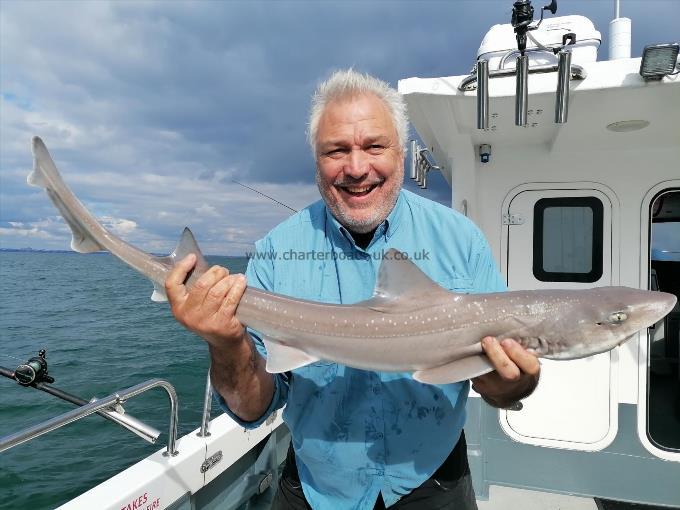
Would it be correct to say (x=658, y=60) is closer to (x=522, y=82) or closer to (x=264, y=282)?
(x=522, y=82)

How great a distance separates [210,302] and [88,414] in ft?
4.46

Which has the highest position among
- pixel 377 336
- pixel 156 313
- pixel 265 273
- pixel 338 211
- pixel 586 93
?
pixel 586 93

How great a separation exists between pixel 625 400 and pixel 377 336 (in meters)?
4.07

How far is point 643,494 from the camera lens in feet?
15.8

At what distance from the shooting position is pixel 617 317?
204cm

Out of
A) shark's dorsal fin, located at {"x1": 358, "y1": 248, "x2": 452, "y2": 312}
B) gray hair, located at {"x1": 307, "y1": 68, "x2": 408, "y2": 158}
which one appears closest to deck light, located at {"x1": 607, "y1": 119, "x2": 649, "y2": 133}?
gray hair, located at {"x1": 307, "y1": 68, "x2": 408, "y2": 158}

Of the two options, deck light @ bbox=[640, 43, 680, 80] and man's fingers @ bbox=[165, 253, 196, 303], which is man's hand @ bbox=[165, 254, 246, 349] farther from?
deck light @ bbox=[640, 43, 680, 80]

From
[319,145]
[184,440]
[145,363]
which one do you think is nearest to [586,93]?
[319,145]

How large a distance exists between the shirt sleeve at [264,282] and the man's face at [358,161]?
466 millimetres

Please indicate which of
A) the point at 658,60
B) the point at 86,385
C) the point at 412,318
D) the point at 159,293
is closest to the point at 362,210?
the point at 412,318

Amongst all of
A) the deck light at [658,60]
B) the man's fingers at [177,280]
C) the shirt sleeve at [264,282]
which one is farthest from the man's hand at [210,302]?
the deck light at [658,60]

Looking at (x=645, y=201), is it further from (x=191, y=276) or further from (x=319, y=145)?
(x=191, y=276)

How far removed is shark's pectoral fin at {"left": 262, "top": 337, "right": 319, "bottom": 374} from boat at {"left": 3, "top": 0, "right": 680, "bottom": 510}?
1823mm

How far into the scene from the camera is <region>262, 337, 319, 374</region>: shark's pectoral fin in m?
2.29
